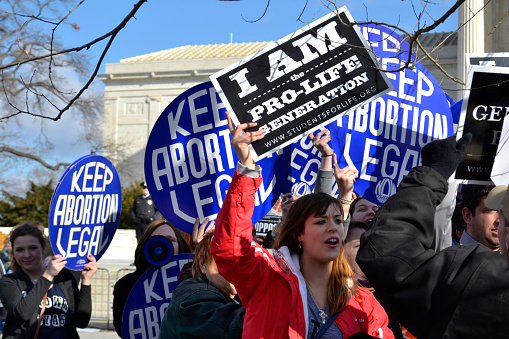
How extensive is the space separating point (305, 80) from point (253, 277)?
1.39 metres

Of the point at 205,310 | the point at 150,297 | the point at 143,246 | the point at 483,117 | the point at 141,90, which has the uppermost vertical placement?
the point at 141,90

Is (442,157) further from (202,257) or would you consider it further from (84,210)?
(84,210)

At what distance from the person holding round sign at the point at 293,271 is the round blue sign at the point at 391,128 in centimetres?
103

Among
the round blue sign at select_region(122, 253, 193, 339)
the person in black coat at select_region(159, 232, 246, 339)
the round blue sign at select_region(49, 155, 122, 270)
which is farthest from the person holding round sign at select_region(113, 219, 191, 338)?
the person in black coat at select_region(159, 232, 246, 339)

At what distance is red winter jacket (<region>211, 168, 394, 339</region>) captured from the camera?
260 centimetres

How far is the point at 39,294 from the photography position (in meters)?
4.31

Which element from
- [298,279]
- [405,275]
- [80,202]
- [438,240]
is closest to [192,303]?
[298,279]

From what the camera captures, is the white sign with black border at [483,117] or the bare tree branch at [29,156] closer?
the white sign with black border at [483,117]

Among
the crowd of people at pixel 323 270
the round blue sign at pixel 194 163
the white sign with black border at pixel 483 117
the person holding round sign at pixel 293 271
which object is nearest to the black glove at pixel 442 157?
the crowd of people at pixel 323 270

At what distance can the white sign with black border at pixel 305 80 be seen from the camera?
357cm

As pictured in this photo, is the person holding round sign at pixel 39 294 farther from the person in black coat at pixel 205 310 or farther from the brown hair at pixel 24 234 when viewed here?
the person in black coat at pixel 205 310

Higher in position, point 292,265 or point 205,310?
point 292,265

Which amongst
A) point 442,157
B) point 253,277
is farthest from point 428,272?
point 253,277

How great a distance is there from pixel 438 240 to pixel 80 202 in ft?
9.31
